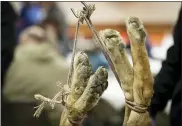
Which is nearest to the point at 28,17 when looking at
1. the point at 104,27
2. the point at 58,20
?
the point at 58,20

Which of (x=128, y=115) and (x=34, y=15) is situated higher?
(x=34, y=15)

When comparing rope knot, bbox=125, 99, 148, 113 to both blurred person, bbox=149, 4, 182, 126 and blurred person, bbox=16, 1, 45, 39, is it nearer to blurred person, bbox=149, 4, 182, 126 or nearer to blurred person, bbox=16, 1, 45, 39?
blurred person, bbox=149, 4, 182, 126

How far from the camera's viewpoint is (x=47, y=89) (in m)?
0.78

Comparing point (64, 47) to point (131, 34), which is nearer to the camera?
point (131, 34)

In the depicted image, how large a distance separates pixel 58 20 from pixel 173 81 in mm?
222

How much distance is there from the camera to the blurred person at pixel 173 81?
76 cm

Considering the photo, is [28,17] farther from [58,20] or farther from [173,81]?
[173,81]

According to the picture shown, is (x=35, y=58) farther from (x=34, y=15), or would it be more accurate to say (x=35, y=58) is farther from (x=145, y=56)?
(x=145, y=56)

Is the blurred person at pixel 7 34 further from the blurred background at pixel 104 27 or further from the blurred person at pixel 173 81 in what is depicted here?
the blurred person at pixel 173 81

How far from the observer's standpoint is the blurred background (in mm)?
721

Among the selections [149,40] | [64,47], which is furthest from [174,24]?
[64,47]

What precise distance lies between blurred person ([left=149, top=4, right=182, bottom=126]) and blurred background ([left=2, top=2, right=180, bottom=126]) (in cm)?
1

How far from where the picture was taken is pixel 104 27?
72 cm

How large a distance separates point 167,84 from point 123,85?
0.41 feet
